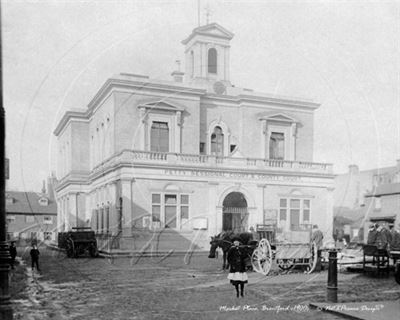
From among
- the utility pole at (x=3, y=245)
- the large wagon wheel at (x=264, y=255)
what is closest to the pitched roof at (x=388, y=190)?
the large wagon wheel at (x=264, y=255)

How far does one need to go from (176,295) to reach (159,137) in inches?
772

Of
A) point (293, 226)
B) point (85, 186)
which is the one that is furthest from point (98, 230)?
point (293, 226)

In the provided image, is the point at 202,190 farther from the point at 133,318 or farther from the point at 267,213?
the point at 133,318

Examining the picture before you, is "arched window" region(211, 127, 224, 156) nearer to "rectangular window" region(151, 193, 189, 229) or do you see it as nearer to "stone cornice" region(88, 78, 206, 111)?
"stone cornice" region(88, 78, 206, 111)

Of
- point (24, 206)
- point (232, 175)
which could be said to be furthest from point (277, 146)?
point (24, 206)

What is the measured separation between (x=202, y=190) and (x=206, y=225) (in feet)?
7.11

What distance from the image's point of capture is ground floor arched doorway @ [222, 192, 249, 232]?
28752 mm

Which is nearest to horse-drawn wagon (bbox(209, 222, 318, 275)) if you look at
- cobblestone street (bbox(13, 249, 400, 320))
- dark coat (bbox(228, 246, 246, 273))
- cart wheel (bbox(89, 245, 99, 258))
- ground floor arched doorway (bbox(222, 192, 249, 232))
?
cobblestone street (bbox(13, 249, 400, 320))

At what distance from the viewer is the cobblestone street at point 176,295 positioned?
9.09 meters

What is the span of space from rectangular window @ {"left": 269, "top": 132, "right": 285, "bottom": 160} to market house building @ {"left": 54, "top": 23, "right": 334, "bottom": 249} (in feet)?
0.24

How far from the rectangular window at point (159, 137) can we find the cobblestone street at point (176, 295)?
14.0 m

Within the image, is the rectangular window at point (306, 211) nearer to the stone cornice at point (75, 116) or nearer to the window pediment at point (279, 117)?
the window pediment at point (279, 117)

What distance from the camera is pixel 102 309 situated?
31.4 ft

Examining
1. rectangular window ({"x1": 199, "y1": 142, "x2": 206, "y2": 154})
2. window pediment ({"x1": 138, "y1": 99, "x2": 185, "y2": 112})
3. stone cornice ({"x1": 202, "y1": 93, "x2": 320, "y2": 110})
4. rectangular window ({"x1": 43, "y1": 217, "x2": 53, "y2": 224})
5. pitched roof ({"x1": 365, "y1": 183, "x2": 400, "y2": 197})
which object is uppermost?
stone cornice ({"x1": 202, "y1": 93, "x2": 320, "y2": 110})
